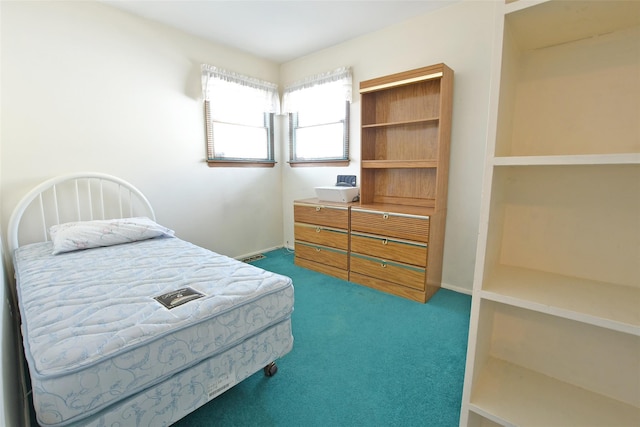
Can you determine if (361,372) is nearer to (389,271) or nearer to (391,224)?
(389,271)

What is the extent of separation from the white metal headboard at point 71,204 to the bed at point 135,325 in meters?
0.04

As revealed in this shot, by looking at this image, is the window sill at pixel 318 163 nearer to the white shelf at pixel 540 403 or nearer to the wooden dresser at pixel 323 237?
the wooden dresser at pixel 323 237

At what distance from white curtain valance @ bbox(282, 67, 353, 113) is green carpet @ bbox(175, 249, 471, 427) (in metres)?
2.09

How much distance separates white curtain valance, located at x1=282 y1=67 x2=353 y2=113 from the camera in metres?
2.99

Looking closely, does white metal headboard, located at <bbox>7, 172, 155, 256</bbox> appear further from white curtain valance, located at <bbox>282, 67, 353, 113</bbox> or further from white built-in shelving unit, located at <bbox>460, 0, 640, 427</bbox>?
white built-in shelving unit, located at <bbox>460, 0, 640, 427</bbox>

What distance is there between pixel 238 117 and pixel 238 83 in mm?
353

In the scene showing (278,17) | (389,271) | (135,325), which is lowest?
(389,271)

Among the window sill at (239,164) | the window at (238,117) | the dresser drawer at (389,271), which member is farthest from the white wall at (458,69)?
the window sill at (239,164)

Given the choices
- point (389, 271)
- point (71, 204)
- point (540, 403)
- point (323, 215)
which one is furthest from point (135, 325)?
point (323, 215)

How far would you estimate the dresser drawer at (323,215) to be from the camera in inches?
109

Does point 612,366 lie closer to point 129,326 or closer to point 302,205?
point 129,326

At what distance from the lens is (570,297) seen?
759 mm

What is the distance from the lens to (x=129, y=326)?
1.03 m

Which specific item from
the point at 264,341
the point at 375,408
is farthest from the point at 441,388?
the point at 264,341
